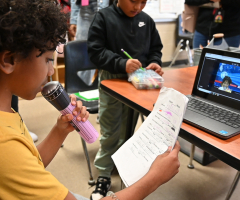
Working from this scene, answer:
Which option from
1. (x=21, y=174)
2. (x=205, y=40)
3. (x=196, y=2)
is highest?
(x=196, y=2)

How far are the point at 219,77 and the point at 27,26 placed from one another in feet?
2.33

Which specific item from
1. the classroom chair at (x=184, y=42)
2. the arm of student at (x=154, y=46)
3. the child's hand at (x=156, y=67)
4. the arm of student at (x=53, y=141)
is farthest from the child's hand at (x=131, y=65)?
the classroom chair at (x=184, y=42)

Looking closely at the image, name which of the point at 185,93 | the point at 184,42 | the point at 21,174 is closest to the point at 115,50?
the point at 185,93

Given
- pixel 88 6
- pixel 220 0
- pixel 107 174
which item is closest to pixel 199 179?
pixel 107 174

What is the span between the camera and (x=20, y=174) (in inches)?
18.7

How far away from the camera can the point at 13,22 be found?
49 centimetres

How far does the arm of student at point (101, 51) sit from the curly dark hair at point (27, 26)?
2.01 ft

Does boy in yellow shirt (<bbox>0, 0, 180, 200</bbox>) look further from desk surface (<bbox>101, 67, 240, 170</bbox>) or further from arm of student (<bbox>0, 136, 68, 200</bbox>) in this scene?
desk surface (<bbox>101, 67, 240, 170</bbox>)

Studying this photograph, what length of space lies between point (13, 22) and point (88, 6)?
1.87 m

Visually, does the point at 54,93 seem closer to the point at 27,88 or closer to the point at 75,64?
the point at 27,88

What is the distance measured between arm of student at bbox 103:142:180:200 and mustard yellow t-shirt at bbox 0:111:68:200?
0.18 meters

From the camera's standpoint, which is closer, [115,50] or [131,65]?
[131,65]

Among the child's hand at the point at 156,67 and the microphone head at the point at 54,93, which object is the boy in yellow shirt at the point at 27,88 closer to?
the microphone head at the point at 54,93

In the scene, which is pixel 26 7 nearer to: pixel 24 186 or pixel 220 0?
pixel 24 186
